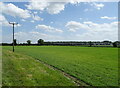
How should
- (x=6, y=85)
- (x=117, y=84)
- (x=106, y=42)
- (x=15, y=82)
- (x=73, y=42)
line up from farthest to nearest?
(x=73, y=42) → (x=106, y=42) → (x=117, y=84) → (x=15, y=82) → (x=6, y=85)

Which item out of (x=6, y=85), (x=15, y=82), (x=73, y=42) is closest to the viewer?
(x=6, y=85)

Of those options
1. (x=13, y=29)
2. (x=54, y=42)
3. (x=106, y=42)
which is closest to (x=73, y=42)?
(x=54, y=42)

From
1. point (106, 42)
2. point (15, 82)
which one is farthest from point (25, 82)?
point (106, 42)

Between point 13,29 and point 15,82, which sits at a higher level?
point 13,29

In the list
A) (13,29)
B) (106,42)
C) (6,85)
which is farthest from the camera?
(106,42)

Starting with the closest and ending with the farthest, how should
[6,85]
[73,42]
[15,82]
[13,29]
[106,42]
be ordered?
[6,85] < [15,82] < [13,29] < [106,42] < [73,42]

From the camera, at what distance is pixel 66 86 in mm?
5750

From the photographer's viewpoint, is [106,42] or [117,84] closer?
[117,84]

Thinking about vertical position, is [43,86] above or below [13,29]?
below

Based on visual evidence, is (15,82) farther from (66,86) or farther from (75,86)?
(75,86)

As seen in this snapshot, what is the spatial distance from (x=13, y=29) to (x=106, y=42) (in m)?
92.0

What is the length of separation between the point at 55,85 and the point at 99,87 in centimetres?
187

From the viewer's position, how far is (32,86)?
5.57 meters

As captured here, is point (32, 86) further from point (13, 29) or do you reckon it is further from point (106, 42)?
point (106, 42)
